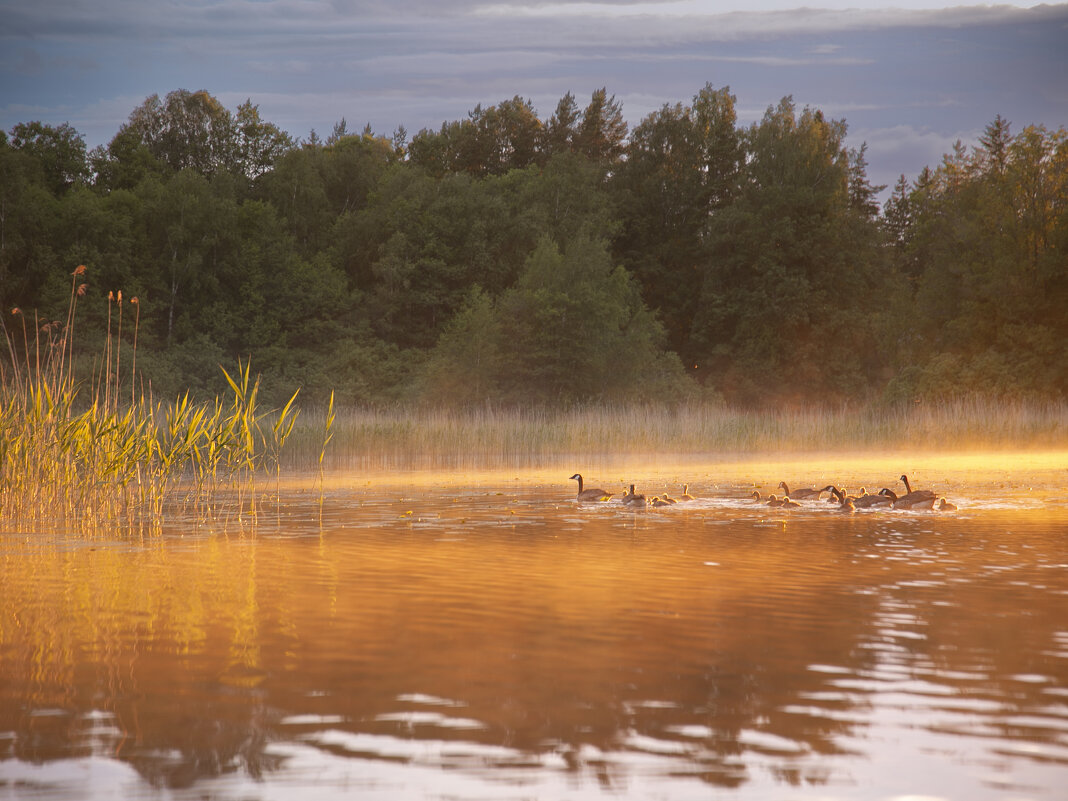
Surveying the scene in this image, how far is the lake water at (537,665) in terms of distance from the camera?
12.9ft

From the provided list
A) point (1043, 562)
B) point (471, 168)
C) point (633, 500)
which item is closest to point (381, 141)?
point (471, 168)

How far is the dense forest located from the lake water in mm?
29397

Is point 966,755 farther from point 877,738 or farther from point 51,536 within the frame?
point 51,536

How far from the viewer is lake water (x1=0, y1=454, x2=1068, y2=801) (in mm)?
3936

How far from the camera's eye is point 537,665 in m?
5.41

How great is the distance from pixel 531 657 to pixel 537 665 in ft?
0.53

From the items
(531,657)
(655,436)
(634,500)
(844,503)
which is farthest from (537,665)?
(655,436)

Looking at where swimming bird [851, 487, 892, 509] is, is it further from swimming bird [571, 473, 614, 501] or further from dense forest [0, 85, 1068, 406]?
dense forest [0, 85, 1068, 406]

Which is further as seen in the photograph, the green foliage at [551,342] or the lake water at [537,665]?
the green foliage at [551,342]

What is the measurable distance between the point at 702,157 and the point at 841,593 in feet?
160

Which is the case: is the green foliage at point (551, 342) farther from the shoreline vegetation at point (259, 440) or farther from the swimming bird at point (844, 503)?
the swimming bird at point (844, 503)

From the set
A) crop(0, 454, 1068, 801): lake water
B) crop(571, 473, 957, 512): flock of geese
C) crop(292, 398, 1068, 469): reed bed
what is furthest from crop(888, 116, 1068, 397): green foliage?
crop(0, 454, 1068, 801): lake water

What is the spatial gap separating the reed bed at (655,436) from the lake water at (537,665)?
11267mm

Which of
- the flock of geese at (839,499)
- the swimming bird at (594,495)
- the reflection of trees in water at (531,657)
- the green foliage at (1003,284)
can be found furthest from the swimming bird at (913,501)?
the green foliage at (1003,284)
